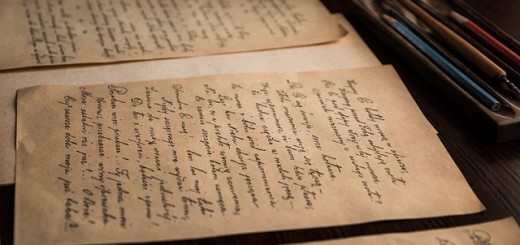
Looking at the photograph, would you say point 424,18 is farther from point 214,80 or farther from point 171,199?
point 171,199

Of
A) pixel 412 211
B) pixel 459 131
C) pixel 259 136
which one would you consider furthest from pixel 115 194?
pixel 459 131

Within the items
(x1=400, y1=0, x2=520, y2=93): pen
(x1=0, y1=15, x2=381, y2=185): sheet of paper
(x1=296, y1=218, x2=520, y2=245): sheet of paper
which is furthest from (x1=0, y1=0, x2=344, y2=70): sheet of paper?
(x1=296, y1=218, x2=520, y2=245): sheet of paper

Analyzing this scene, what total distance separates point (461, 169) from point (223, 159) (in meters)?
0.25

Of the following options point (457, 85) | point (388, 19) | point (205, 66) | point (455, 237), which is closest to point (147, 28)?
point (205, 66)

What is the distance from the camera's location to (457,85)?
75 cm

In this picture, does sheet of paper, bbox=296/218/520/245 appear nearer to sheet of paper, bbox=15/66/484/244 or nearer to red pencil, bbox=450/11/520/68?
sheet of paper, bbox=15/66/484/244

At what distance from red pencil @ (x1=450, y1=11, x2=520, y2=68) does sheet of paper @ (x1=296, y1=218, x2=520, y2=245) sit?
0.89ft

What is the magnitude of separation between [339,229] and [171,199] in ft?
0.52

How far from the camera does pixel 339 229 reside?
22.7 inches

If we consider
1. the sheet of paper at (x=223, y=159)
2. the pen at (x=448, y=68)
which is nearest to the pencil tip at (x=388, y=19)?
the pen at (x=448, y=68)

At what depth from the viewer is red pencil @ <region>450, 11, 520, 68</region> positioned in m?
0.78

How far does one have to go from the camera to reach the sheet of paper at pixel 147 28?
858 mm

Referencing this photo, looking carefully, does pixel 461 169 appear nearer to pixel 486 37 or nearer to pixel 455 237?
pixel 455 237

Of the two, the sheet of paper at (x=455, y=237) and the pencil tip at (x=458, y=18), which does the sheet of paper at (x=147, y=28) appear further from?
the sheet of paper at (x=455, y=237)
